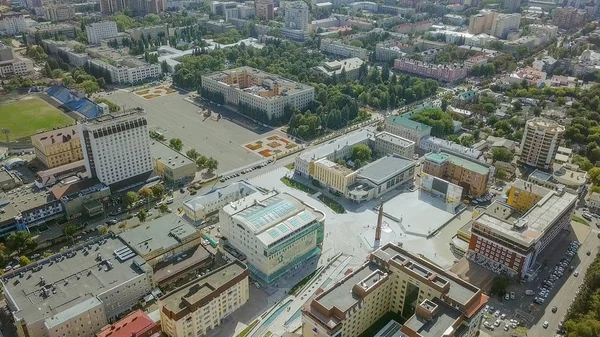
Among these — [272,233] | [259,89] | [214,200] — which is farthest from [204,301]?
[259,89]

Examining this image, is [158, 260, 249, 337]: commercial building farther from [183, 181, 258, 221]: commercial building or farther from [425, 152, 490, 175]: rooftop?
[425, 152, 490, 175]: rooftop

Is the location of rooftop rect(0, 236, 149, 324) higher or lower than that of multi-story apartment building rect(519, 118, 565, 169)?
lower

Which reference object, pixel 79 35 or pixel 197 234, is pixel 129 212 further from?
pixel 79 35

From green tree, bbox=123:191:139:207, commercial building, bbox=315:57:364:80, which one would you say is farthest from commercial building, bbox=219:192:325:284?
commercial building, bbox=315:57:364:80

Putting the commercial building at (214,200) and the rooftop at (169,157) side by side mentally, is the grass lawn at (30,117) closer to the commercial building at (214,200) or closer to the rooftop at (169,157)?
the rooftop at (169,157)

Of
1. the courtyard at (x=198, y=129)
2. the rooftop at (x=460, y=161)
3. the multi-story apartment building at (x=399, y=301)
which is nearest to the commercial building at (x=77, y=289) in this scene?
the multi-story apartment building at (x=399, y=301)

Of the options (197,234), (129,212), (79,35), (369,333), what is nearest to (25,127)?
(129,212)

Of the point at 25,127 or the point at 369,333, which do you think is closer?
the point at 369,333
